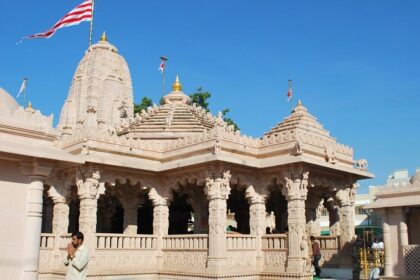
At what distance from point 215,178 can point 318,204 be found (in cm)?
594

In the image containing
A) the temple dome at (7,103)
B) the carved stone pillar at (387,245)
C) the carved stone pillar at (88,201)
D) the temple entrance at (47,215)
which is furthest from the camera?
the temple entrance at (47,215)

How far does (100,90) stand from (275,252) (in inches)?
765

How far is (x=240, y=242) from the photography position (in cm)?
1533

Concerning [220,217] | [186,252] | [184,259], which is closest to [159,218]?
[186,252]

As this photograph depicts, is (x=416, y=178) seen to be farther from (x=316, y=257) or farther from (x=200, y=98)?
(x=200, y=98)

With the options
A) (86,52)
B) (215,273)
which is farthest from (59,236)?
(86,52)

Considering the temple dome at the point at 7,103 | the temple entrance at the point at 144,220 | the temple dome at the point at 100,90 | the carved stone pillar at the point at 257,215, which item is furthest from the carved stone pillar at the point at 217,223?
the temple dome at the point at 100,90

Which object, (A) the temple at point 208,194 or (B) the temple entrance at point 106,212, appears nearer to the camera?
(A) the temple at point 208,194

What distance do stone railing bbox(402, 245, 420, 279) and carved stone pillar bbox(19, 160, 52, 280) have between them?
9046 mm

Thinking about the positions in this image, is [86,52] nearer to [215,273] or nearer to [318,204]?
[318,204]

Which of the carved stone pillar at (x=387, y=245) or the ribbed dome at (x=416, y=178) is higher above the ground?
the ribbed dome at (x=416, y=178)

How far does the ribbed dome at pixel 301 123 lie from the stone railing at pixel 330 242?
3721 millimetres

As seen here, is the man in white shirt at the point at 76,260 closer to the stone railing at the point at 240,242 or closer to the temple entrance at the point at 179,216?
the stone railing at the point at 240,242

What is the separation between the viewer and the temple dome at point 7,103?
8.44 meters
